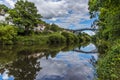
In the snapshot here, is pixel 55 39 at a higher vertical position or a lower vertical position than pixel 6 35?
lower

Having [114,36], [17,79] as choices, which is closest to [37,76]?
[17,79]

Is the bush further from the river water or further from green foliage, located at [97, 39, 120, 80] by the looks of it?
green foliage, located at [97, 39, 120, 80]

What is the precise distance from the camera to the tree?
275 feet

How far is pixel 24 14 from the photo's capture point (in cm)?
8488

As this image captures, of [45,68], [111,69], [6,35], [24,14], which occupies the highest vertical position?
[24,14]

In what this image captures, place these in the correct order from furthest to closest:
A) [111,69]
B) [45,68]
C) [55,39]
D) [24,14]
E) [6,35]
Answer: [55,39], [24,14], [6,35], [45,68], [111,69]

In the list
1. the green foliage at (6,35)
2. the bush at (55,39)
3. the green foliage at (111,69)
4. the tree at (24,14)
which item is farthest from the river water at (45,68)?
the bush at (55,39)

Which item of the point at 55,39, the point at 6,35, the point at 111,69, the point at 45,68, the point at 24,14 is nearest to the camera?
the point at 111,69

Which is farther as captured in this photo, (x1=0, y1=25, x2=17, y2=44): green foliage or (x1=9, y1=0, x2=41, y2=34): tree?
(x1=9, y1=0, x2=41, y2=34): tree

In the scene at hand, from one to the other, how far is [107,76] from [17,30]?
70021 mm

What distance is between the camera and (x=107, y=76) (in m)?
15.9

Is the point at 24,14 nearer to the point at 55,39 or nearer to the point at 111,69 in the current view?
the point at 55,39

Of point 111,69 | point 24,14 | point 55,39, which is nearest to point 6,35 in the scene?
point 24,14

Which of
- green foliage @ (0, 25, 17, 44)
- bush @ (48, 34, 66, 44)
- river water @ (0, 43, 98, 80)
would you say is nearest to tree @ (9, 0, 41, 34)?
green foliage @ (0, 25, 17, 44)
